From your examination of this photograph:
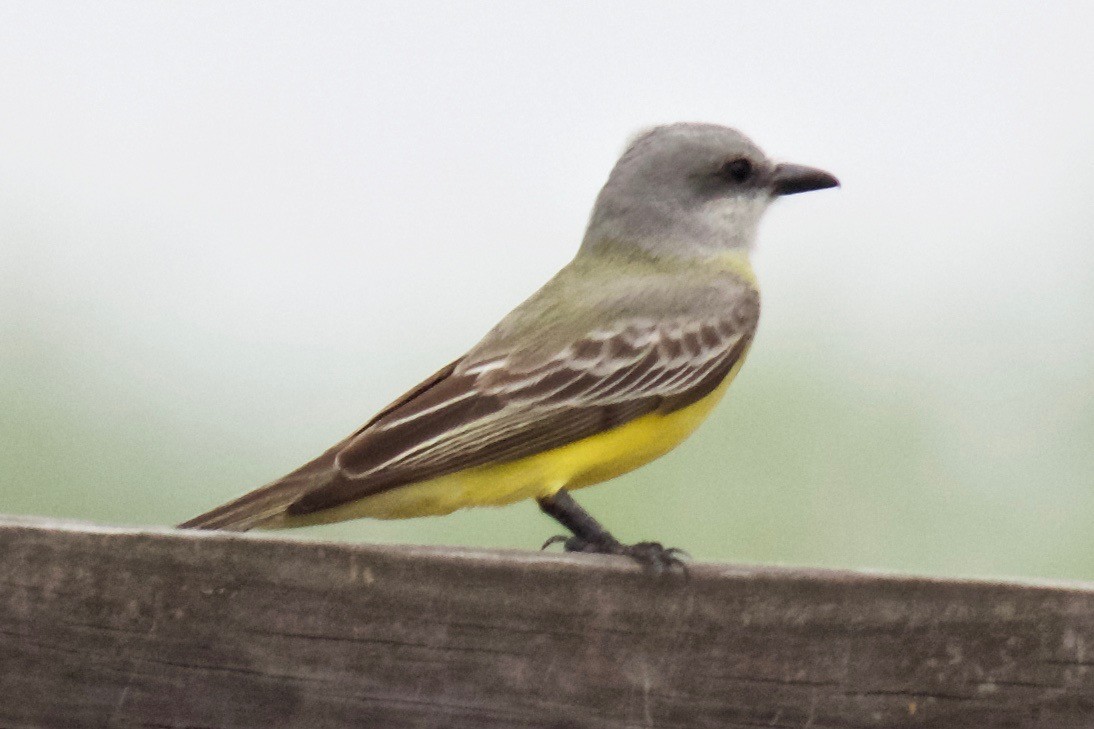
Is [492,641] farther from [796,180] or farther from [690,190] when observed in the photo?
[796,180]

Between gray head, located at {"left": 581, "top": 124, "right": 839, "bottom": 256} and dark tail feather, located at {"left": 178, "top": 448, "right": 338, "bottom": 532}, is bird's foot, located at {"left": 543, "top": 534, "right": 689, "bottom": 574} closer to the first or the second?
dark tail feather, located at {"left": 178, "top": 448, "right": 338, "bottom": 532}

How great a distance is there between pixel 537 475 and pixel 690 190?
1.61m

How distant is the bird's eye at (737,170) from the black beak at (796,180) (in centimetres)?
10

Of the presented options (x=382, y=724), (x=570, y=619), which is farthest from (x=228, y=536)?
(x=570, y=619)

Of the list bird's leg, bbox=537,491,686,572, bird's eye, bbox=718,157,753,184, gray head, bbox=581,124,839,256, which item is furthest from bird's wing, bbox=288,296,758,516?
bird's eye, bbox=718,157,753,184

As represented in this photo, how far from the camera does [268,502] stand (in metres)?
3.12

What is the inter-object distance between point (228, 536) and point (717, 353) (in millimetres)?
2088

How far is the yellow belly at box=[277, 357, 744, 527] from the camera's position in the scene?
3353 millimetres

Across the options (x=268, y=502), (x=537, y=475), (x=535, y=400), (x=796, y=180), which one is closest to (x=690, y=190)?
(x=796, y=180)

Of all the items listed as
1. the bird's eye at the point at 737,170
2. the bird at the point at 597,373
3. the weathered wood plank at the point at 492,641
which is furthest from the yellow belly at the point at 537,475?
the bird's eye at the point at 737,170

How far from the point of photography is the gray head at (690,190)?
4.75 metres

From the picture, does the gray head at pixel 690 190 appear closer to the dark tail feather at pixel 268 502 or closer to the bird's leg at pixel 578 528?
the bird's leg at pixel 578 528

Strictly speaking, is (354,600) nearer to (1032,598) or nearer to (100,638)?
(100,638)

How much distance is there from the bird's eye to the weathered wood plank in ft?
8.63
